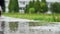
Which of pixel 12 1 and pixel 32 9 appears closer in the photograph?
pixel 32 9

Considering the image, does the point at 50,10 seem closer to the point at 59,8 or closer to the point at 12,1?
the point at 59,8

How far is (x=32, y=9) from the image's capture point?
28.9m

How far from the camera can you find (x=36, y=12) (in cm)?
2908

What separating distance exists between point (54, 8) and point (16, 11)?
19.8ft

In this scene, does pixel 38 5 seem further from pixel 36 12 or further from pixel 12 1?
pixel 12 1

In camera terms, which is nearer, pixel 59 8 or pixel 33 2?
pixel 59 8

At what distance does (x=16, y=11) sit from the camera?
31.0 m

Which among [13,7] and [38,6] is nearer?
[38,6]

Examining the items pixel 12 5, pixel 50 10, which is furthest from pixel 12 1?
pixel 50 10

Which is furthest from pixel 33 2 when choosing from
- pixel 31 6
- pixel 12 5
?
pixel 12 5

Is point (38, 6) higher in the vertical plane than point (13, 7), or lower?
higher

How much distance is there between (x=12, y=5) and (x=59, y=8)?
275 inches

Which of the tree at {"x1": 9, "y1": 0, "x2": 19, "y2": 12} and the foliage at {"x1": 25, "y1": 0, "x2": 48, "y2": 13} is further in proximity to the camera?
the tree at {"x1": 9, "y1": 0, "x2": 19, "y2": 12}

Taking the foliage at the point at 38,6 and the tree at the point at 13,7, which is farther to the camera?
the tree at the point at 13,7
